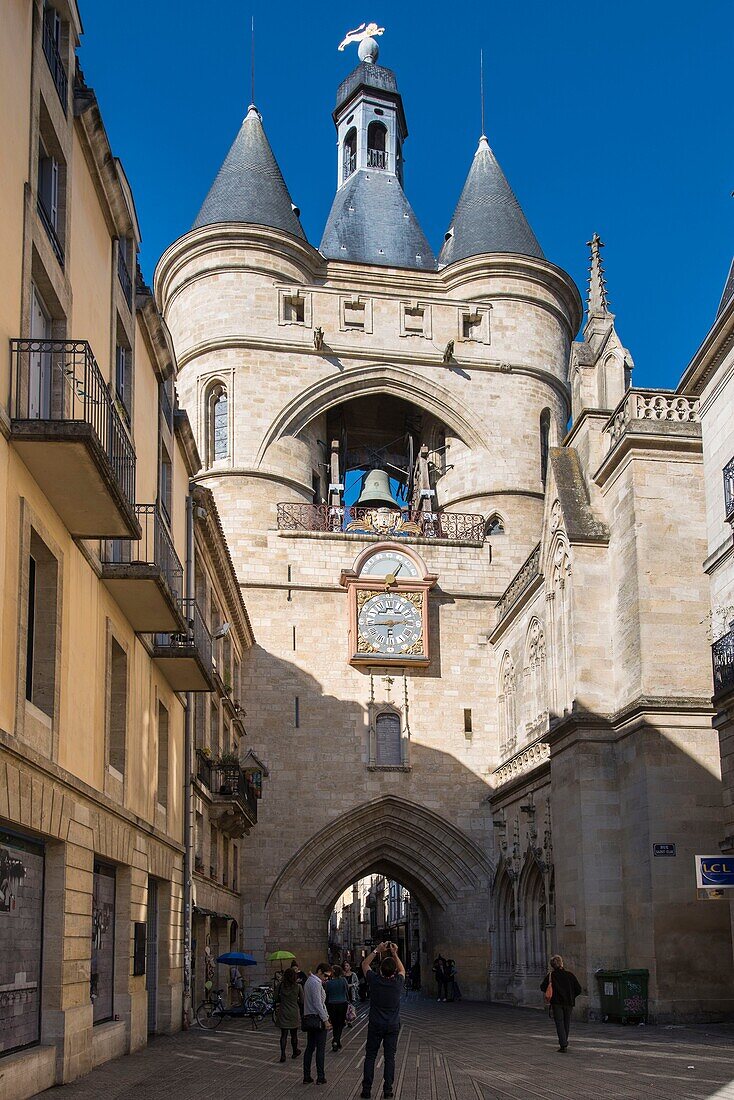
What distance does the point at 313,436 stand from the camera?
36.5 m

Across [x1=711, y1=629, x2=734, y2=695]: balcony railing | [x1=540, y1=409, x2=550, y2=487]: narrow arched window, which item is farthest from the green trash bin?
[x1=540, y1=409, x2=550, y2=487]: narrow arched window

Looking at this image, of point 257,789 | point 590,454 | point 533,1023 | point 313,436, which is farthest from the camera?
point 313,436

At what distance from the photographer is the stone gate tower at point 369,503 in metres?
32.2

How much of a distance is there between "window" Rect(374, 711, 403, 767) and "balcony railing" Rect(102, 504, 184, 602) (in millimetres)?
15268

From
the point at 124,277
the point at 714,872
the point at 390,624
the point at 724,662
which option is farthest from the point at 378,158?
the point at 714,872

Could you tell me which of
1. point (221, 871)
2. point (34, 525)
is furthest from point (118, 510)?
point (221, 871)

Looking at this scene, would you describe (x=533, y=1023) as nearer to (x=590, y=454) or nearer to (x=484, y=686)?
(x=590, y=454)

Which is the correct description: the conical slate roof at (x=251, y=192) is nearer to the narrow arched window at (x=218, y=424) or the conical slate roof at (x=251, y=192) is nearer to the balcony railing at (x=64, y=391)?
the narrow arched window at (x=218, y=424)

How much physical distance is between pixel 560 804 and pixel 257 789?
8.20 metres

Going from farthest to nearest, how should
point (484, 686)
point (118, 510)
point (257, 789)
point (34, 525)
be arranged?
point (484, 686)
point (257, 789)
point (118, 510)
point (34, 525)

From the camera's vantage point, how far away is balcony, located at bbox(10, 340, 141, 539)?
1062 cm

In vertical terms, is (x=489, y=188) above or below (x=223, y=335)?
above

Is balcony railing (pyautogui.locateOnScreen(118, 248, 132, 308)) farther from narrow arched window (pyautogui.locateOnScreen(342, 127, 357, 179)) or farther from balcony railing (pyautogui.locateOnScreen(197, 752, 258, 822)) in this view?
narrow arched window (pyautogui.locateOnScreen(342, 127, 357, 179))

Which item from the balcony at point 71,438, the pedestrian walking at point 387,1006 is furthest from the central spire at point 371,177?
the pedestrian walking at point 387,1006
